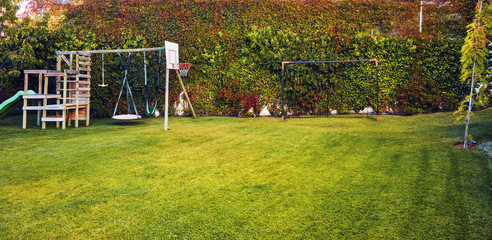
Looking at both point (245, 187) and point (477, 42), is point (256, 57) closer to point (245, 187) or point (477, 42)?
point (477, 42)

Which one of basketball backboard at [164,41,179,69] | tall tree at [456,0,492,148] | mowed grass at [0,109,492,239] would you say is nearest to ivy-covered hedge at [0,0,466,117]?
basketball backboard at [164,41,179,69]

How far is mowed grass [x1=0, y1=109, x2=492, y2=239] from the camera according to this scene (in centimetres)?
235

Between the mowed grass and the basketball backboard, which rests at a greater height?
the basketball backboard

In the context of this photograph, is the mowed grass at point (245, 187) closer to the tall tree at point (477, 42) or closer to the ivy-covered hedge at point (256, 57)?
the tall tree at point (477, 42)

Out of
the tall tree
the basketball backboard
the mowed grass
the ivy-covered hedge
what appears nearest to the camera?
the mowed grass

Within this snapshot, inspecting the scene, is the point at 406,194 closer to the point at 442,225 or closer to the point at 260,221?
Result: the point at 442,225

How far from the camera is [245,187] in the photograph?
3.26 metres

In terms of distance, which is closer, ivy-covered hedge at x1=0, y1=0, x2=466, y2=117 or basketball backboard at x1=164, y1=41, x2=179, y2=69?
basketball backboard at x1=164, y1=41, x2=179, y2=69

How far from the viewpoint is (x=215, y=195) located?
9.96 ft

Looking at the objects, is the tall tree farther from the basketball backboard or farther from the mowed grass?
the basketball backboard

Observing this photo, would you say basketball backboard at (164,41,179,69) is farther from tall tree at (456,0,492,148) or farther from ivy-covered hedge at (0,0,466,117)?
tall tree at (456,0,492,148)

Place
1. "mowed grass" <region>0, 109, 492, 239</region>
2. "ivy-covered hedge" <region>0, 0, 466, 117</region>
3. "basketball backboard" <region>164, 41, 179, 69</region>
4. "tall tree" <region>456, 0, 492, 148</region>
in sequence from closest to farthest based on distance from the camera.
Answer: "mowed grass" <region>0, 109, 492, 239</region> → "tall tree" <region>456, 0, 492, 148</region> → "basketball backboard" <region>164, 41, 179, 69</region> → "ivy-covered hedge" <region>0, 0, 466, 117</region>

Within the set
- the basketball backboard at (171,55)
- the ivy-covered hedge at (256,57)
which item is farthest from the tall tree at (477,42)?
the basketball backboard at (171,55)

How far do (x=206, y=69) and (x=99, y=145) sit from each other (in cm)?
476
